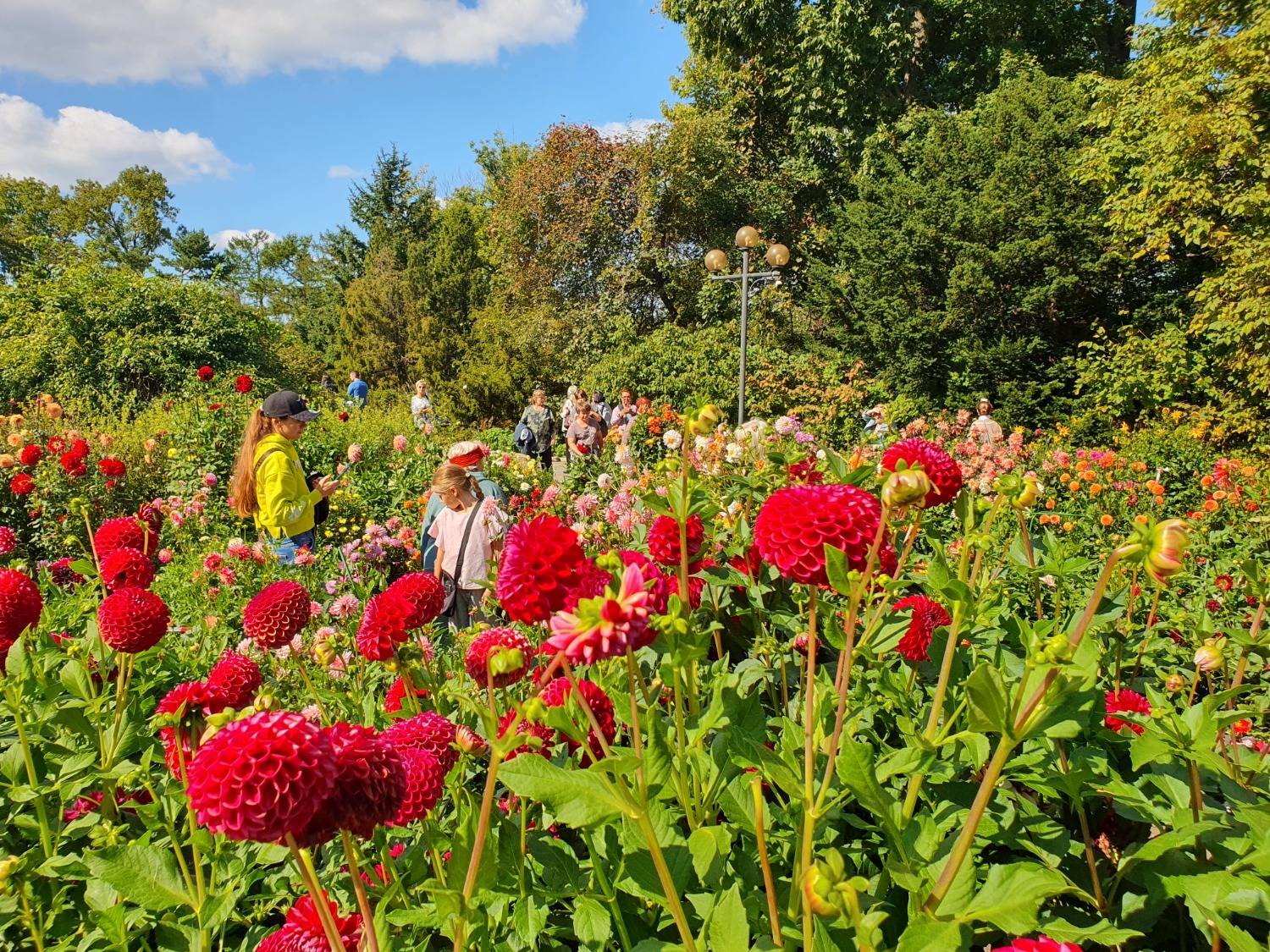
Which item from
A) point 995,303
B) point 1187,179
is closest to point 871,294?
point 995,303

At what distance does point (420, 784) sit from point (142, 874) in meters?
0.47

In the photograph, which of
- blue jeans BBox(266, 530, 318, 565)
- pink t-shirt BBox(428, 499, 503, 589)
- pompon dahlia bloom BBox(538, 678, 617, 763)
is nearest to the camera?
pompon dahlia bloom BBox(538, 678, 617, 763)

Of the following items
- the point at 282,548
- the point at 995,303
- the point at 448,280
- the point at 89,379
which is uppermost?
the point at 448,280

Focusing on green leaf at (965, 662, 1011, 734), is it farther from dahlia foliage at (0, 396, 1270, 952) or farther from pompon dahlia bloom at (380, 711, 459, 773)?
pompon dahlia bloom at (380, 711, 459, 773)

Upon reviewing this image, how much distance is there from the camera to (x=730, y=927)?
2.57ft

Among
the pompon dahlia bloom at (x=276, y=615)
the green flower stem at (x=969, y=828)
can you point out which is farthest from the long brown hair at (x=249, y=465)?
the green flower stem at (x=969, y=828)

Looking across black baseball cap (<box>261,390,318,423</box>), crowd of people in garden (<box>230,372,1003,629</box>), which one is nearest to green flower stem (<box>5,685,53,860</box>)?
crowd of people in garden (<box>230,372,1003,629</box>)

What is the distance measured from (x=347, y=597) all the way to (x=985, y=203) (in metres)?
12.4

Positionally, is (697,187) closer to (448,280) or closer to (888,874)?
(448,280)

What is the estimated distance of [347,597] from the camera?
285cm

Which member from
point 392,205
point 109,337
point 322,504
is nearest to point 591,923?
point 322,504

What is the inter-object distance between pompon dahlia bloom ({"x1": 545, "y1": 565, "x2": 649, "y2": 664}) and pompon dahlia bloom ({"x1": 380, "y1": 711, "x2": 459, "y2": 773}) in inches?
16.7

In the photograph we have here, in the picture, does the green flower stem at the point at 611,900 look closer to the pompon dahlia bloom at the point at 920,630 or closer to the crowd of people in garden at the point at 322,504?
the pompon dahlia bloom at the point at 920,630

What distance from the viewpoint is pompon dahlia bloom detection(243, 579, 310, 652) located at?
1502mm
